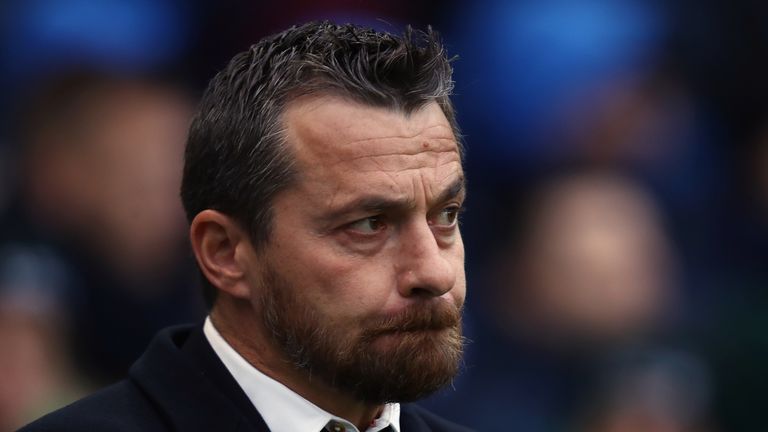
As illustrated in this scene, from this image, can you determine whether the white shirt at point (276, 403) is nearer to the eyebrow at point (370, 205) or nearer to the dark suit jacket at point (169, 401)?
the dark suit jacket at point (169, 401)

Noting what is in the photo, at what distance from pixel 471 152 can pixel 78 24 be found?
7.19 ft

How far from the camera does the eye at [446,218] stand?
156 inches

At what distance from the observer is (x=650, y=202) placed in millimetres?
7719

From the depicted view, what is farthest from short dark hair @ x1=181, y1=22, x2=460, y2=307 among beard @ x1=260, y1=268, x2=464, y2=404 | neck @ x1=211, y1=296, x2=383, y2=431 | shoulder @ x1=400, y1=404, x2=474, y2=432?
shoulder @ x1=400, y1=404, x2=474, y2=432

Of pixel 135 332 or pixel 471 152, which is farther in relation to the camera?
pixel 471 152

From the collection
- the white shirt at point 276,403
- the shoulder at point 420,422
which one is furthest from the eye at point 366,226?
the shoulder at point 420,422

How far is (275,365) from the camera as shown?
155 inches

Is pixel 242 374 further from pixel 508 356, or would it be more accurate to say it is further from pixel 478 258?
pixel 478 258

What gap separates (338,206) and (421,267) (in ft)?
0.88

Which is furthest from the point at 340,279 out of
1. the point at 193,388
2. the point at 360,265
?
the point at 193,388

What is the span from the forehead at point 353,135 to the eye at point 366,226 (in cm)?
14

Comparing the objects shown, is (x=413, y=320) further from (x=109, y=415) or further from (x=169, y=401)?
(x=109, y=415)

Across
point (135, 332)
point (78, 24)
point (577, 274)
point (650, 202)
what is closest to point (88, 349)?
point (135, 332)

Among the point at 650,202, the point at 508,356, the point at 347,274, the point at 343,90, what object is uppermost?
the point at 343,90
